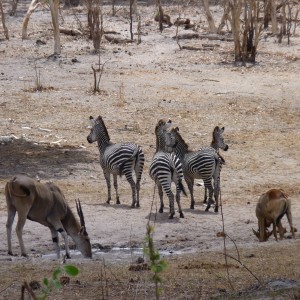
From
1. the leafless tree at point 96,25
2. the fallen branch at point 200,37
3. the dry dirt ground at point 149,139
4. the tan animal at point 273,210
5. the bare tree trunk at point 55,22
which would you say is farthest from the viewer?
the fallen branch at point 200,37

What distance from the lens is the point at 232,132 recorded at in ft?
66.7

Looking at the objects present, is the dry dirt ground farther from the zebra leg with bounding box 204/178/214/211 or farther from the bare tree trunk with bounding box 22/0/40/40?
the bare tree trunk with bounding box 22/0/40/40

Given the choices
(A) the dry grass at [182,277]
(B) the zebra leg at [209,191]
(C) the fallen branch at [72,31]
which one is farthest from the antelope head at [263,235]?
(C) the fallen branch at [72,31]

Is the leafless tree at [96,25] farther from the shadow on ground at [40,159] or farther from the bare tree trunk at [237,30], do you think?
the shadow on ground at [40,159]

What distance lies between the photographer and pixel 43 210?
39.0ft

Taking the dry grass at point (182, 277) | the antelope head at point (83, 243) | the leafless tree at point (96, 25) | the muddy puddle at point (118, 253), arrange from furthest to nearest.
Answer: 1. the leafless tree at point (96, 25)
2. the antelope head at point (83, 243)
3. the muddy puddle at point (118, 253)
4. the dry grass at point (182, 277)

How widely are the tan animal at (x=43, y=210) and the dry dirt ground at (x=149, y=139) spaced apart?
0.27 m

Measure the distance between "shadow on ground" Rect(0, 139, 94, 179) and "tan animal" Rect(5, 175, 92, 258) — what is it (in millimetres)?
4221

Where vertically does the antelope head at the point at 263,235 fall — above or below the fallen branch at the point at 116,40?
above

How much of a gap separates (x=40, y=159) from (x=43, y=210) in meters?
5.55

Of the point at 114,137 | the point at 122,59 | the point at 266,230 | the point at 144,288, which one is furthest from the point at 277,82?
the point at 144,288

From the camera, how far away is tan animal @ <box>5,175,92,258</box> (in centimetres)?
1160

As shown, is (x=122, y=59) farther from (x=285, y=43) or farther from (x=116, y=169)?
(x=116, y=169)

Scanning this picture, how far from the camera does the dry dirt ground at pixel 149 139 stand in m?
9.41
